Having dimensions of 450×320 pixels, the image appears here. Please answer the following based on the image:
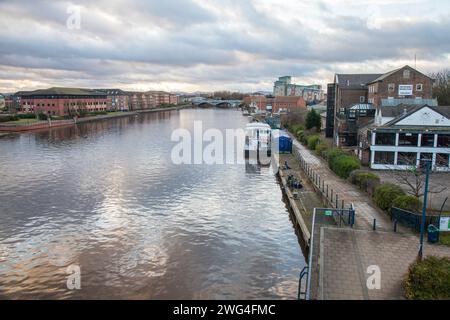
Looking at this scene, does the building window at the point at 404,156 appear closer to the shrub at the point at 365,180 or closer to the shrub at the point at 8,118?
the shrub at the point at 365,180

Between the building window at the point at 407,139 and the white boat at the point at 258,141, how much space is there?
628 inches

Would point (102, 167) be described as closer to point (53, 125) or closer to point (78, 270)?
point (78, 270)

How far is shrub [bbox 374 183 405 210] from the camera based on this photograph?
19812 millimetres

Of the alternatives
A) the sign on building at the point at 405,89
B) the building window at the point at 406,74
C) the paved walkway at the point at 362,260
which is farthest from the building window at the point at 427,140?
the building window at the point at 406,74

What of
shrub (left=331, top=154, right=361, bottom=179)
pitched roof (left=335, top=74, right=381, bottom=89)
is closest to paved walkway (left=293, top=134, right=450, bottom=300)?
shrub (left=331, top=154, right=361, bottom=179)

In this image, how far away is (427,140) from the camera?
31.3m

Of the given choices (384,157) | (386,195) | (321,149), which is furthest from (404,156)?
(386,195)

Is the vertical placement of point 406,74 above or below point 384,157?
above

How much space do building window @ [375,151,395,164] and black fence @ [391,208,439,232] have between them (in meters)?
13.7

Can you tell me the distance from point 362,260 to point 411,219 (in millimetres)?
4705

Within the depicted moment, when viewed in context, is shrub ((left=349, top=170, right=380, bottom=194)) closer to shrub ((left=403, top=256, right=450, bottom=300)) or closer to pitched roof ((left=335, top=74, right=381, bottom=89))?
shrub ((left=403, top=256, right=450, bottom=300))

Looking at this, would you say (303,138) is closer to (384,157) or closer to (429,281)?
(384,157)
